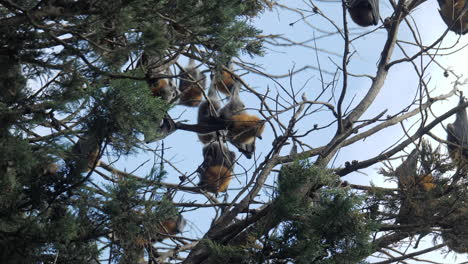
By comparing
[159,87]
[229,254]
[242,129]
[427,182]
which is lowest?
[229,254]

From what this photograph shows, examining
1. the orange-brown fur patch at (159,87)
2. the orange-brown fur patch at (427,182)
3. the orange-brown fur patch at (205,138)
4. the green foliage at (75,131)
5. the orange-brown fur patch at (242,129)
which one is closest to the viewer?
the green foliage at (75,131)

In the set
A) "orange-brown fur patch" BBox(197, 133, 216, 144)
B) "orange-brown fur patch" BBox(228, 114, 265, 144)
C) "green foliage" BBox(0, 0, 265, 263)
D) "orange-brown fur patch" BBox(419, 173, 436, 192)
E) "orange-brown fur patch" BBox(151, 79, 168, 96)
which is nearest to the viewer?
"green foliage" BBox(0, 0, 265, 263)

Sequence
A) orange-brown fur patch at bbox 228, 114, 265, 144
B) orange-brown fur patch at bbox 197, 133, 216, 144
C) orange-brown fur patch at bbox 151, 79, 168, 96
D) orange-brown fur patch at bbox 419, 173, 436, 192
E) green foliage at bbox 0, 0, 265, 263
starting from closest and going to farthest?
green foliage at bbox 0, 0, 265, 263
orange-brown fur patch at bbox 419, 173, 436, 192
orange-brown fur patch at bbox 151, 79, 168, 96
orange-brown fur patch at bbox 228, 114, 265, 144
orange-brown fur patch at bbox 197, 133, 216, 144

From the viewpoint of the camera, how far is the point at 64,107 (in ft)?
15.4

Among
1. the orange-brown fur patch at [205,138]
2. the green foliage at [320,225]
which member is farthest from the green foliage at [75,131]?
the orange-brown fur patch at [205,138]

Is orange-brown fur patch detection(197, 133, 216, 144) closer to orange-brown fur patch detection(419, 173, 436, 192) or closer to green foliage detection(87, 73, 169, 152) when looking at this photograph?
orange-brown fur patch detection(419, 173, 436, 192)

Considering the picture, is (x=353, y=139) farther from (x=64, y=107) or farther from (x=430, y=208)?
(x=64, y=107)

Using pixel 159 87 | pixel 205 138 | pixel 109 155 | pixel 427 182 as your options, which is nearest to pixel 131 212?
pixel 109 155

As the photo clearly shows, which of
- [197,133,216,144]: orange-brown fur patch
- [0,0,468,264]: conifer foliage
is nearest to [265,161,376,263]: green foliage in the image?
[0,0,468,264]: conifer foliage

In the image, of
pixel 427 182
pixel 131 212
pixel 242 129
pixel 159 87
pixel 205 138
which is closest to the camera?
pixel 131 212

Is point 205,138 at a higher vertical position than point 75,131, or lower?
higher

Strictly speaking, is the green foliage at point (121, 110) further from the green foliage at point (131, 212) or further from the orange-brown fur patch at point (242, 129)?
the orange-brown fur patch at point (242, 129)

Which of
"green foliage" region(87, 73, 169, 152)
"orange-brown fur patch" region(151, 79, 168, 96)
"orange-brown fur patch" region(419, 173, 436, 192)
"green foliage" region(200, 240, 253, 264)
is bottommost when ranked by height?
"green foliage" region(200, 240, 253, 264)

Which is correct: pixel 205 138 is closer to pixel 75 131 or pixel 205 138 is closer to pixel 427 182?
pixel 427 182
